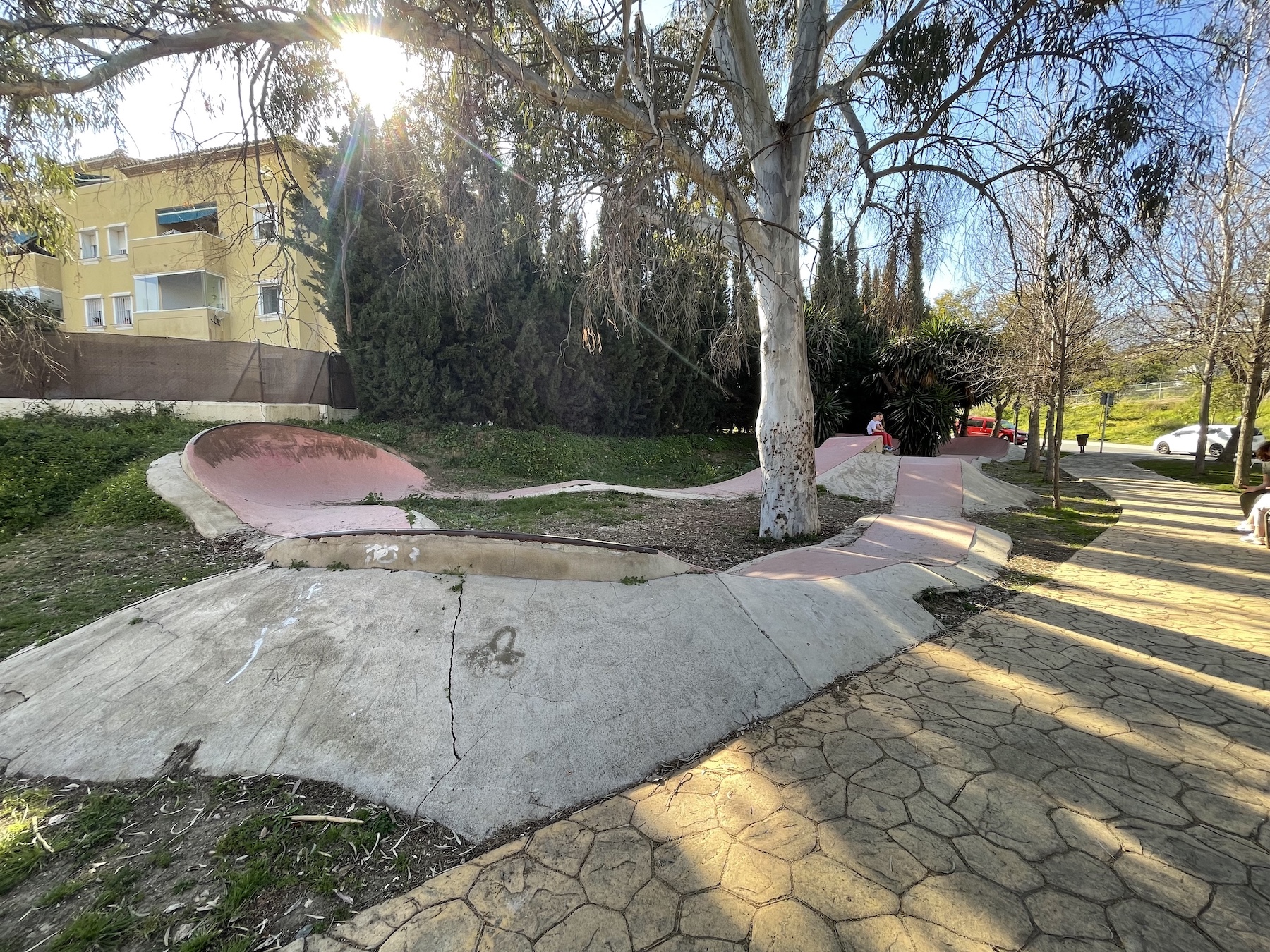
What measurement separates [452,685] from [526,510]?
17.6 ft

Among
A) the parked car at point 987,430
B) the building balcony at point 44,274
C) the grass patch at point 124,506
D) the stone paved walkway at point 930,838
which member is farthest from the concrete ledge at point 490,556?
the building balcony at point 44,274

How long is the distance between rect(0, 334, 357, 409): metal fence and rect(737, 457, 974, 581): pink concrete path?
10662 millimetres

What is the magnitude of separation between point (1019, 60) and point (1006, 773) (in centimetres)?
707

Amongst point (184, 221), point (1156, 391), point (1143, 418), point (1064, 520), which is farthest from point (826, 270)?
point (1156, 391)

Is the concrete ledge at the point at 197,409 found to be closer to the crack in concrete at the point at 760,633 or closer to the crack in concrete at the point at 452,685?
the crack in concrete at the point at 452,685

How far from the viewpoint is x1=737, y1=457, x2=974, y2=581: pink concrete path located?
17.1 feet

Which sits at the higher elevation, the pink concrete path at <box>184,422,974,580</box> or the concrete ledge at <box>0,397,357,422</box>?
the concrete ledge at <box>0,397,357,422</box>

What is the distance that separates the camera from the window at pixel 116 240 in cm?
2211

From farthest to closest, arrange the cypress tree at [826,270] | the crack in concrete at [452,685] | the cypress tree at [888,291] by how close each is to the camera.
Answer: the cypress tree at [826,270] → the cypress tree at [888,291] → the crack in concrete at [452,685]

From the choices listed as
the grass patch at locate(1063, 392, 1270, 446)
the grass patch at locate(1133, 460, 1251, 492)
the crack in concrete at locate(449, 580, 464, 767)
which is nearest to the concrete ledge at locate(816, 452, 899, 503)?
the grass patch at locate(1133, 460, 1251, 492)

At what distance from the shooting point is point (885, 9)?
6.13 metres

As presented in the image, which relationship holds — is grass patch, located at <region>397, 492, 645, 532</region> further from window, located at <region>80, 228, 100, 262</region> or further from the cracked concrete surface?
window, located at <region>80, 228, 100, 262</region>

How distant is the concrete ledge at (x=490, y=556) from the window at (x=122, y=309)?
26217 millimetres

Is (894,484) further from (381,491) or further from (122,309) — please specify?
(122,309)
